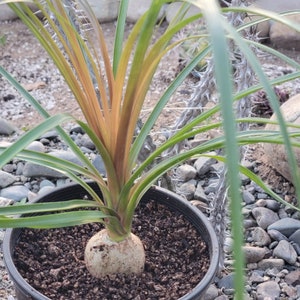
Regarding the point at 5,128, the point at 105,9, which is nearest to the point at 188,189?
the point at 5,128

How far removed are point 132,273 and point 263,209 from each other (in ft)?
2.68

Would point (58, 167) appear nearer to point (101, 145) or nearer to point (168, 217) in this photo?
point (101, 145)

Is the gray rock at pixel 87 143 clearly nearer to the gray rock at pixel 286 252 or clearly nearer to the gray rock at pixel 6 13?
the gray rock at pixel 286 252

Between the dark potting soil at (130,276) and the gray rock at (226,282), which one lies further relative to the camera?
the gray rock at (226,282)

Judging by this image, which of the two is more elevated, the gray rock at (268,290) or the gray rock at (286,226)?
the gray rock at (286,226)

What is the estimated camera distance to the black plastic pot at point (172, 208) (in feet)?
3.45

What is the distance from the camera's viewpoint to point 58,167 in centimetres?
107

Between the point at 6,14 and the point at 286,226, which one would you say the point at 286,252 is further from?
the point at 6,14

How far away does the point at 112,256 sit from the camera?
3.71 ft

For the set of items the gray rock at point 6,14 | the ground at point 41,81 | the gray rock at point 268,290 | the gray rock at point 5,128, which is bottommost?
the gray rock at point 268,290

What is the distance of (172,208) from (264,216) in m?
0.61

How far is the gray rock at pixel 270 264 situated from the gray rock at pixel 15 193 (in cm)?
75

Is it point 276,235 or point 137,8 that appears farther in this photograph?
point 137,8

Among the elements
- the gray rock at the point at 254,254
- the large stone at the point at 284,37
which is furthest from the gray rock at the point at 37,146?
the large stone at the point at 284,37
